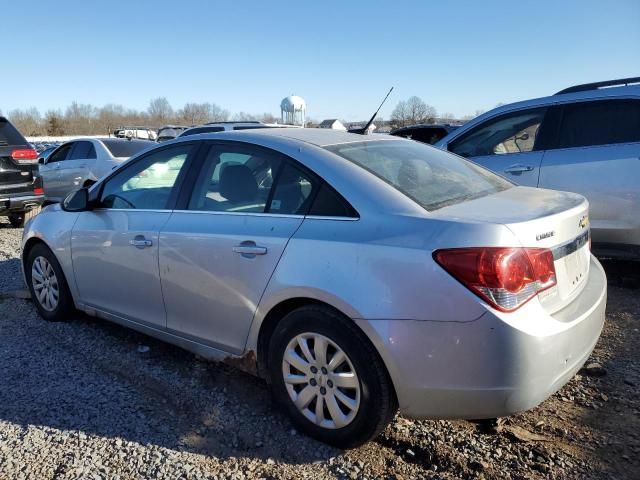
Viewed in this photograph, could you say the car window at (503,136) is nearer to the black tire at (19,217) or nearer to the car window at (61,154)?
the black tire at (19,217)

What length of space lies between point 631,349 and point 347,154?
2.48 m

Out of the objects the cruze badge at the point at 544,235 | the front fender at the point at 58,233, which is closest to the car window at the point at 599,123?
the cruze badge at the point at 544,235

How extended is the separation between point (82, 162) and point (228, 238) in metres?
9.44

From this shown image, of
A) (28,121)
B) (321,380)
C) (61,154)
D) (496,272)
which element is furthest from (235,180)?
(28,121)

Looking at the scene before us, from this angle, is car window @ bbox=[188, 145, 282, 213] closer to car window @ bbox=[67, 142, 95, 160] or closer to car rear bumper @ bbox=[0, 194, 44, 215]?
car rear bumper @ bbox=[0, 194, 44, 215]

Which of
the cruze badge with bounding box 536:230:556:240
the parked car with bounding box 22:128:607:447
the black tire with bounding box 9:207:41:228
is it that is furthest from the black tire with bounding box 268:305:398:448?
the black tire with bounding box 9:207:41:228

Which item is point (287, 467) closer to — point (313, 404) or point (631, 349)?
point (313, 404)

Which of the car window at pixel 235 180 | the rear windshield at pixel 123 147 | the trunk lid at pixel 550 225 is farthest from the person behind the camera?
the rear windshield at pixel 123 147

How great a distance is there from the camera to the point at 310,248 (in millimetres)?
2629

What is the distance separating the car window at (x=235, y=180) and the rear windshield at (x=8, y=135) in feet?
23.3

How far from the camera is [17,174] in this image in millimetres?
8977

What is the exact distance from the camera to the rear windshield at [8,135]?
29.0 feet

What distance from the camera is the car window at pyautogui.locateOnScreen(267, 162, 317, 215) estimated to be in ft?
9.23

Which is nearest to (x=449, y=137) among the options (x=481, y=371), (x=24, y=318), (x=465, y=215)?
(x=465, y=215)
